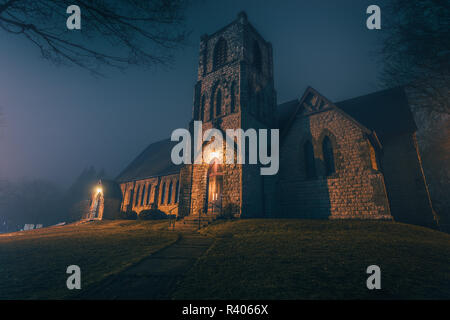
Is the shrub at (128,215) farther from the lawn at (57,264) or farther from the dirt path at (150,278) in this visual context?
the dirt path at (150,278)

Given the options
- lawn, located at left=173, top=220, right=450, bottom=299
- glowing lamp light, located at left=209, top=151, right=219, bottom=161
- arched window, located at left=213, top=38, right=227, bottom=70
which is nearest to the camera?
lawn, located at left=173, top=220, right=450, bottom=299

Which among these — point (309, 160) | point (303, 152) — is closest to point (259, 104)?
point (303, 152)

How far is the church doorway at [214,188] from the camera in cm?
1588

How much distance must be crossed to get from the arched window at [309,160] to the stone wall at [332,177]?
278 millimetres

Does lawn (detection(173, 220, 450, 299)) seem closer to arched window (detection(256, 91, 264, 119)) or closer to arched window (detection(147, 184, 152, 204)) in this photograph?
arched window (detection(256, 91, 264, 119))

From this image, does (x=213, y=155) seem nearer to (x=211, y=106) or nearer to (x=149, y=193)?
(x=211, y=106)

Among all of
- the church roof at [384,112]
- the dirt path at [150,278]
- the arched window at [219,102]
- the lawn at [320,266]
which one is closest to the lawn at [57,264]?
the dirt path at [150,278]

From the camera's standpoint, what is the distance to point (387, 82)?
12125 millimetres

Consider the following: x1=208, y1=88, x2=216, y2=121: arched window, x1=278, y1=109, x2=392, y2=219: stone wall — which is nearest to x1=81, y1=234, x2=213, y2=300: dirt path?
x1=278, y1=109, x2=392, y2=219: stone wall

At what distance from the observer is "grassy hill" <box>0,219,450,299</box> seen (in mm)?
4113

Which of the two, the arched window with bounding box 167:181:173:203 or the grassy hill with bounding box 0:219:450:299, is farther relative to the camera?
the arched window with bounding box 167:181:173:203

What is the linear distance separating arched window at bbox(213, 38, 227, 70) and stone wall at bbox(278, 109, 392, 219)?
30.2 feet

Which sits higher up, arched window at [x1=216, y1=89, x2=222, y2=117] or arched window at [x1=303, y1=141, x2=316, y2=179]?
arched window at [x1=216, y1=89, x2=222, y2=117]
